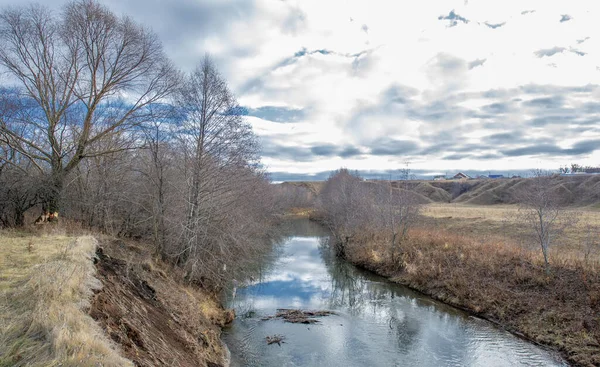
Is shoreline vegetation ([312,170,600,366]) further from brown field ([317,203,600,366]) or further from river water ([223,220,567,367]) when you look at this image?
river water ([223,220,567,367])

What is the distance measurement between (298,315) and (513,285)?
11098 mm

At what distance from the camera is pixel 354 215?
3288 cm

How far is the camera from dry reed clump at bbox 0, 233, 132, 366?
425cm

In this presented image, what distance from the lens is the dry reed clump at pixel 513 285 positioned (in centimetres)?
1322

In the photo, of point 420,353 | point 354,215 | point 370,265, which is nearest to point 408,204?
point 370,265

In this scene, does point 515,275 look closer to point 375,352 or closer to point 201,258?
point 375,352

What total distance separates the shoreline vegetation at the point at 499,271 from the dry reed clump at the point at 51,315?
48.0 feet

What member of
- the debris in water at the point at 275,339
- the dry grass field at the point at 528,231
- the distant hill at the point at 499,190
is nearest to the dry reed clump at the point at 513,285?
the dry grass field at the point at 528,231

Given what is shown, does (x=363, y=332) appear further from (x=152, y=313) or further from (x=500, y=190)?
(x=500, y=190)

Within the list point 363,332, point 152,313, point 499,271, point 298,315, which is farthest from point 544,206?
point 152,313

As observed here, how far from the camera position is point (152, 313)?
8742mm

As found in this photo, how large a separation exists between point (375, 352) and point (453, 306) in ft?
24.9

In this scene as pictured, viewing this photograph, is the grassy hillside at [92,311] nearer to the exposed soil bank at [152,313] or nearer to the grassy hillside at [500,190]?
the exposed soil bank at [152,313]

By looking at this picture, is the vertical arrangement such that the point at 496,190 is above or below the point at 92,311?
above
